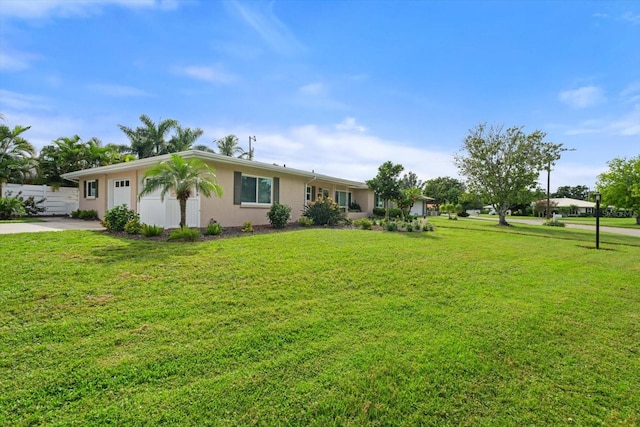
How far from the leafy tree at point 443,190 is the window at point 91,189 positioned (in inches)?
1956

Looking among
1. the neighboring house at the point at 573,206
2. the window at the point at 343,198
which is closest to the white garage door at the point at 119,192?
the window at the point at 343,198

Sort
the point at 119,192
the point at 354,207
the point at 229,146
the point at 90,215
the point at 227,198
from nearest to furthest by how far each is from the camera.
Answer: the point at 227,198 → the point at 119,192 → the point at 90,215 → the point at 354,207 → the point at 229,146

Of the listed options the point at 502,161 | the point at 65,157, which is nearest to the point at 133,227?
the point at 65,157

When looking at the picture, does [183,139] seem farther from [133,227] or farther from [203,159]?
[133,227]

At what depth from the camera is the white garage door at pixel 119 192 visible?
1424 cm

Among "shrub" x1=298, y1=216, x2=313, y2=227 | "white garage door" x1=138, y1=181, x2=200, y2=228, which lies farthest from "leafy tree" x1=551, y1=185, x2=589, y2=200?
"white garage door" x1=138, y1=181, x2=200, y2=228

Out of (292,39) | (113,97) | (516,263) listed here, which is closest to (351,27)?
(292,39)

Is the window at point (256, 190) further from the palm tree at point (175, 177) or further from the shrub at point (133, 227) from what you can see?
the shrub at point (133, 227)

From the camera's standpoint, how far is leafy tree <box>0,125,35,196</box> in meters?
Result: 17.8

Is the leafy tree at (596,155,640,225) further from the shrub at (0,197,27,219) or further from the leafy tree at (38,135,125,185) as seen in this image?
the shrub at (0,197,27,219)

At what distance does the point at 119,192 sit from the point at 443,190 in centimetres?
6059

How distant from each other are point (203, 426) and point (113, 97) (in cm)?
1528

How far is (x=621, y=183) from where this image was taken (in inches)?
1117

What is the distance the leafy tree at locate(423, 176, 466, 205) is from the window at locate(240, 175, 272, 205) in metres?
45.8
